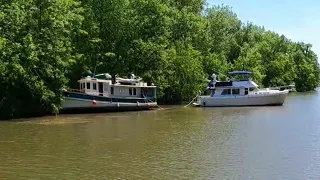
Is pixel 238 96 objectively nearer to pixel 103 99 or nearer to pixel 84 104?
pixel 103 99

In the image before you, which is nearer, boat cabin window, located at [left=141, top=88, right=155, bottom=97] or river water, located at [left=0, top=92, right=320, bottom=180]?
river water, located at [left=0, top=92, right=320, bottom=180]

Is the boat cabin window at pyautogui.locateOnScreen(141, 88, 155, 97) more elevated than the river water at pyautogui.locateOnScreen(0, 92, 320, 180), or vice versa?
the boat cabin window at pyautogui.locateOnScreen(141, 88, 155, 97)

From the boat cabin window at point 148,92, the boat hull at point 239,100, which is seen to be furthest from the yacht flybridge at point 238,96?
the boat cabin window at point 148,92

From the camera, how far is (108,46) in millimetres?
48094

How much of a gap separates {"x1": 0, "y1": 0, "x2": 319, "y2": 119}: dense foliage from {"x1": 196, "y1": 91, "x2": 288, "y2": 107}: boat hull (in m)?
4.64

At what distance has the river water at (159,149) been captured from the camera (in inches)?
630

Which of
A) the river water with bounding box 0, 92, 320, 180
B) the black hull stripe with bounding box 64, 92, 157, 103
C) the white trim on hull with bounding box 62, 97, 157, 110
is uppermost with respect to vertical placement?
the black hull stripe with bounding box 64, 92, 157, 103

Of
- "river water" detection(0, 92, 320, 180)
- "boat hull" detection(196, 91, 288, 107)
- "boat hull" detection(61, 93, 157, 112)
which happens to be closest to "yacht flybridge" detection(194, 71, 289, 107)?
"boat hull" detection(196, 91, 288, 107)

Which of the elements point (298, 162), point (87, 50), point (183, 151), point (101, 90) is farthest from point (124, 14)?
point (298, 162)

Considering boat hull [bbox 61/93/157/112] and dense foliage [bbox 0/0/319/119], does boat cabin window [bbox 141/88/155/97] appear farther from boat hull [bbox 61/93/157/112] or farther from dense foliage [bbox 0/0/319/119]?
dense foliage [bbox 0/0/319/119]

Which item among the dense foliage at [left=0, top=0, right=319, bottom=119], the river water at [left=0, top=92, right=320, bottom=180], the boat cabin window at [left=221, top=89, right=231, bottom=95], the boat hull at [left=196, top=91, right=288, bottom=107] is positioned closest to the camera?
the river water at [left=0, top=92, right=320, bottom=180]

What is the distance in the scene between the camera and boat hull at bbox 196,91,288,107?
49.3 metres

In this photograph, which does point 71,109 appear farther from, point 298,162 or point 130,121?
point 298,162

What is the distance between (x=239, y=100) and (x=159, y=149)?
A: 29.9m
